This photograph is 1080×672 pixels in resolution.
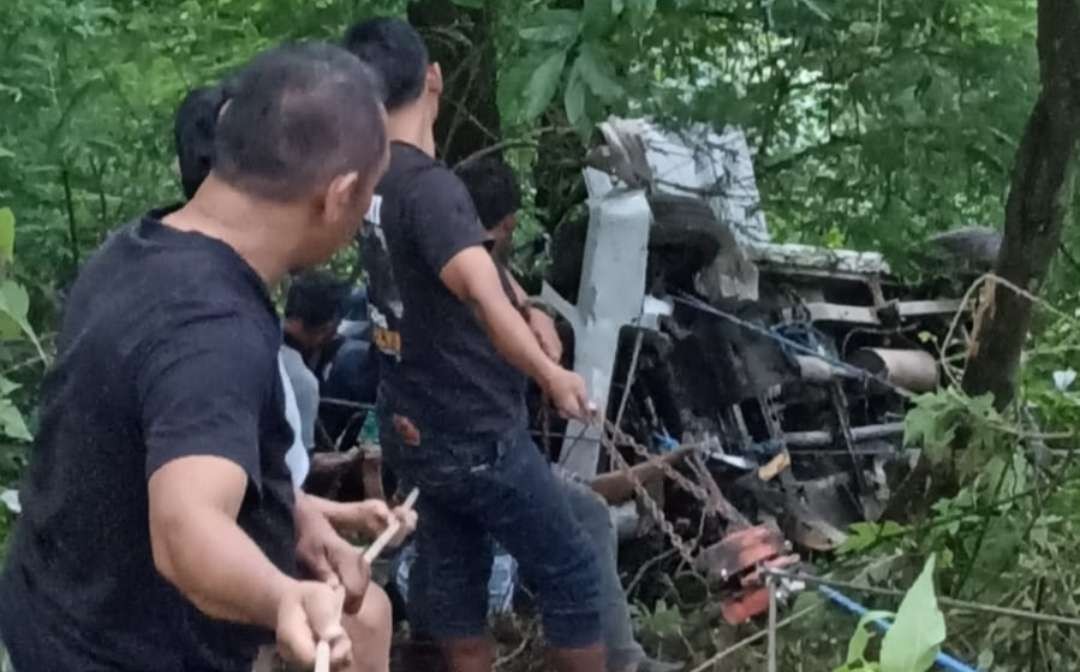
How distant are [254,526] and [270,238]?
0.37m

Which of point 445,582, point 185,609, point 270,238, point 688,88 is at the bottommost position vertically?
point 445,582

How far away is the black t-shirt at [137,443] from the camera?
6.13 ft

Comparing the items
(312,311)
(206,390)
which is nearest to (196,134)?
(206,390)

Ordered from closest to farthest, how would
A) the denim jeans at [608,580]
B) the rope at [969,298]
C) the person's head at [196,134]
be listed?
the person's head at [196,134], the rope at [969,298], the denim jeans at [608,580]

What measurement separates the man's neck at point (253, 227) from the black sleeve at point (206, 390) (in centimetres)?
16

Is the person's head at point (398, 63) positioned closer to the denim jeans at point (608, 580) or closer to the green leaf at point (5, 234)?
the denim jeans at point (608, 580)

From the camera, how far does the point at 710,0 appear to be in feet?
14.0

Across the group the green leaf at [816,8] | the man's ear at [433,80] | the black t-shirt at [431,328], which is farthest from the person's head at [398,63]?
the green leaf at [816,8]

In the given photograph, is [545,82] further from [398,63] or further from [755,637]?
[755,637]

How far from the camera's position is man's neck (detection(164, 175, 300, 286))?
6.88ft

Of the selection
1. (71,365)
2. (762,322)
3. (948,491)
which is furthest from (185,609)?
(762,322)

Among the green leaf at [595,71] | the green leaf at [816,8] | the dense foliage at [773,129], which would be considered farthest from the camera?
the dense foliage at [773,129]

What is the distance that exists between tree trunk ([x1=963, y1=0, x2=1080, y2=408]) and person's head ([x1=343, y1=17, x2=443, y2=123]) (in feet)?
4.59

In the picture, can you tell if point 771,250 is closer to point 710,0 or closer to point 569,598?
point 710,0
